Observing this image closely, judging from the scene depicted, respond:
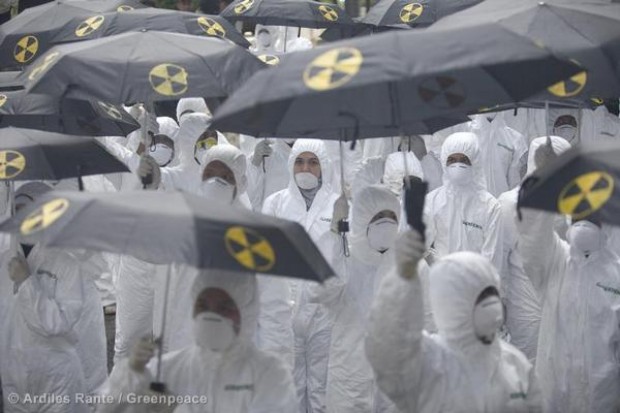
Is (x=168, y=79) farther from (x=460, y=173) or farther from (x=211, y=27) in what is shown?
(x=460, y=173)

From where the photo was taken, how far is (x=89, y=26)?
1085 centimetres

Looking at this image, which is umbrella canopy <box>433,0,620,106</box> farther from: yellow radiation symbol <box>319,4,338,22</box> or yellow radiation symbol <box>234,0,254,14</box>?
yellow radiation symbol <box>234,0,254,14</box>

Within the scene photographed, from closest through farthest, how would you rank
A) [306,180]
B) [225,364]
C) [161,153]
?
[225,364]
[306,180]
[161,153]

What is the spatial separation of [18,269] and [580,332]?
3431 mm

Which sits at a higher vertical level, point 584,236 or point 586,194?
point 586,194

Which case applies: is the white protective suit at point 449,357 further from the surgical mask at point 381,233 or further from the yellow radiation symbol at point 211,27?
the yellow radiation symbol at point 211,27

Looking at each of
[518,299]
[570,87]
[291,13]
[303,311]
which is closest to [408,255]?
[570,87]

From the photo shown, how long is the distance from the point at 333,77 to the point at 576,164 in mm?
1103

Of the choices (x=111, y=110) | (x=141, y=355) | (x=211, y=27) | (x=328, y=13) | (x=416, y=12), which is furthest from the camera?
(x=416, y=12)

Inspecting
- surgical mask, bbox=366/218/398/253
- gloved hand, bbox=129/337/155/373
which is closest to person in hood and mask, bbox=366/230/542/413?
gloved hand, bbox=129/337/155/373

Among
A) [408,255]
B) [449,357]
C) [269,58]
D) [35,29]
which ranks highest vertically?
[35,29]

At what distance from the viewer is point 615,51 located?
7480mm

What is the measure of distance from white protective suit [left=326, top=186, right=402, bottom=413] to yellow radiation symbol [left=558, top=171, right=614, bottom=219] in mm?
2428

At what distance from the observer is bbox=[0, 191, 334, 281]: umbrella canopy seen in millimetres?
5449
